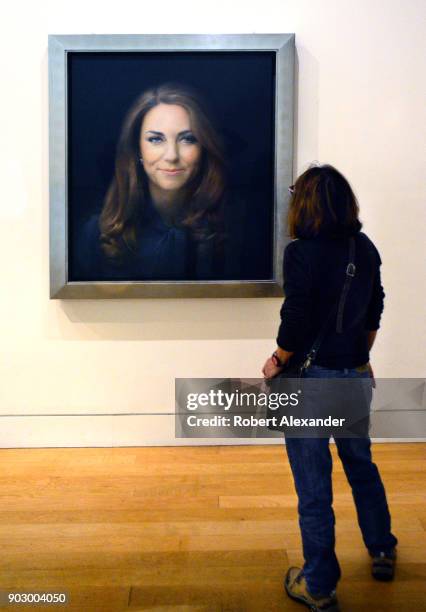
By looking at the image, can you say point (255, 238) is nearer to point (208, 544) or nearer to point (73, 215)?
point (73, 215)

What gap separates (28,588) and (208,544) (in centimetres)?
68

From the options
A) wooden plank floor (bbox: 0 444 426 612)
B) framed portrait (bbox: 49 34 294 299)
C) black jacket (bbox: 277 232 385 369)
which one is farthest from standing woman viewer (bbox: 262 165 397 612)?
framed portrait (bbox: 49 34 294 299)

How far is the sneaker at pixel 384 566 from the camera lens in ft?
7.84

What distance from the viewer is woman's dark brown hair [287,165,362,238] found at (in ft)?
7.04

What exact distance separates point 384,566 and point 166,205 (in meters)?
2.09

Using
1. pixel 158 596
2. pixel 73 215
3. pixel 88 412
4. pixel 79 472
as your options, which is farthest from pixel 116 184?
pixel 158 596

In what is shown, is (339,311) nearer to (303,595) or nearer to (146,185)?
(303,595)

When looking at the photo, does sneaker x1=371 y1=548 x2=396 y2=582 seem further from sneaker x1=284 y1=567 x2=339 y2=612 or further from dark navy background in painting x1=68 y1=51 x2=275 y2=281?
dark navy background in painting x1=68 y1=51 x2=275 y2=281

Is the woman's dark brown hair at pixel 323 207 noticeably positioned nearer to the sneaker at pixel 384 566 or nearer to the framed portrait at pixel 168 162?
the sneaker at pixel 384 566

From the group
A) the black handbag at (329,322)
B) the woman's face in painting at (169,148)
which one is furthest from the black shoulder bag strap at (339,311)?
the woman's face in painting at (169,148)

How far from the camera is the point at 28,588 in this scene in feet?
7.54

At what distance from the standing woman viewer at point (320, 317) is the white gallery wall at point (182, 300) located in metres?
1.62

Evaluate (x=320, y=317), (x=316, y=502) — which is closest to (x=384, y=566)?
(x=316, y=502)

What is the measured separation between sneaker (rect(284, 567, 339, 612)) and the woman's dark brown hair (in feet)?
3.66
